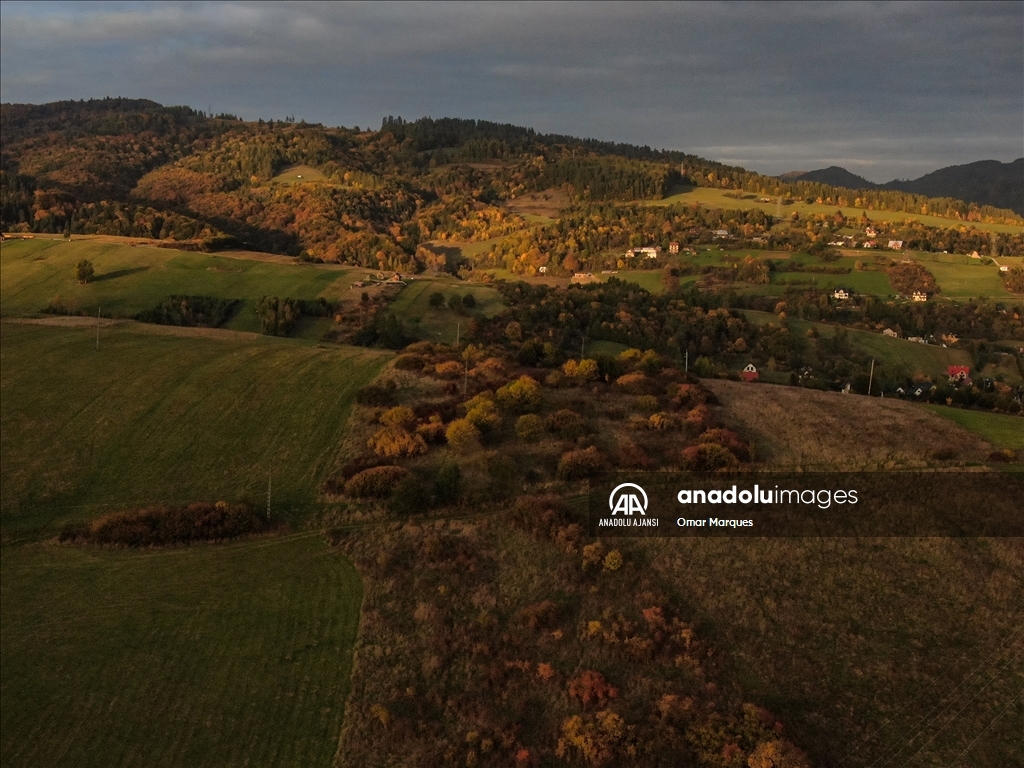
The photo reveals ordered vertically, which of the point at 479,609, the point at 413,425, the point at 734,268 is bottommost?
the point at 479,609

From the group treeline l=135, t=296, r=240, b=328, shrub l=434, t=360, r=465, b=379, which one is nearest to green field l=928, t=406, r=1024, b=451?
shrub l=434, t=360, r=465, b=379

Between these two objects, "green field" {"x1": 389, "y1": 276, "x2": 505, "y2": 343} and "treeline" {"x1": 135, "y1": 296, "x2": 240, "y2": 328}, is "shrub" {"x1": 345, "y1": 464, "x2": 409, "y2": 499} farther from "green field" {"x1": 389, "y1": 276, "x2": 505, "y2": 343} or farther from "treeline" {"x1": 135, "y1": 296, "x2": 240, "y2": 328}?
"treeline" {"x1": 135, "y1": 296, "x2": 240, "y2": 328}

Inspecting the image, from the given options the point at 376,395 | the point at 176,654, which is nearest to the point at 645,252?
the point at 376,395

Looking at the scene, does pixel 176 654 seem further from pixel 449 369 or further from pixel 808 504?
pixel 808 504

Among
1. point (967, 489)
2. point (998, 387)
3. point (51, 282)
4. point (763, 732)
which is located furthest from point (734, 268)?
point (763, 732)

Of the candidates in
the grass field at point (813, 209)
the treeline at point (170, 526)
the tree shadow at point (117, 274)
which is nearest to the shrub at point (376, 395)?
the treeline at point (170, 526)

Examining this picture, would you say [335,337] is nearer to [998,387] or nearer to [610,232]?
[998,387]
